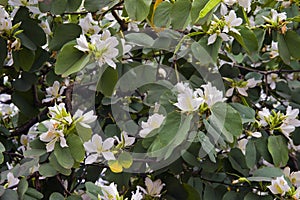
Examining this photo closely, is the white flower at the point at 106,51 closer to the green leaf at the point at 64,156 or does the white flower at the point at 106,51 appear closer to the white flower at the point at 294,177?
the green leaf at the point at 64,156

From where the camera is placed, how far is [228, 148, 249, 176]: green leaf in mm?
1041

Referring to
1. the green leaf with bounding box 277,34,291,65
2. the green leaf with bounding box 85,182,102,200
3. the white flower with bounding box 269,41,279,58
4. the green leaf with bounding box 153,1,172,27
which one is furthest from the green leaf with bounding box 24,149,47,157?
the white flower with bounding box 269,41,279,58

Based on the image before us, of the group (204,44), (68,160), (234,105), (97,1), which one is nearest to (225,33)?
(204,44)

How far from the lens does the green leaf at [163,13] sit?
0.99 meters

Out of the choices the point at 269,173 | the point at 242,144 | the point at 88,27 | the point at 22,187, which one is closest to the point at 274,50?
the point at 242,144

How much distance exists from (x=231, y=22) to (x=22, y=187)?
520 mm

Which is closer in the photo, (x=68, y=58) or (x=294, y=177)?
(x=68, y=58)

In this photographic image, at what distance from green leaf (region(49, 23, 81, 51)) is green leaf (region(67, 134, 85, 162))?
0.24m

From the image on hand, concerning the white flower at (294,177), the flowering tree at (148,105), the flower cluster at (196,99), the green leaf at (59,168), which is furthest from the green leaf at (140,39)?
the white flower at (294,177)

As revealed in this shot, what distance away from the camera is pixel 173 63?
1133 mm

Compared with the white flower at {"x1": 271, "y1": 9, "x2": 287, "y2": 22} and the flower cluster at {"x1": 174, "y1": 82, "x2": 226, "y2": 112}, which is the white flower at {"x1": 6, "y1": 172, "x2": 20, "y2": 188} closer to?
the flower cluster at {"x1": 174, "y1": 82, "x2": 226, "y2": 112}

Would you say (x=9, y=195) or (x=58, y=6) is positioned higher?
(x=58, y=6)

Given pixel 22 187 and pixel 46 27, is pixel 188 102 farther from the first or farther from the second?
pixel 46 27

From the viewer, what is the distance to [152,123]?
0.92 metres
